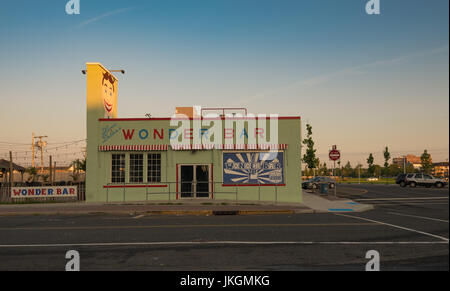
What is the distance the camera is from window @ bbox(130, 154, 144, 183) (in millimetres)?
21000

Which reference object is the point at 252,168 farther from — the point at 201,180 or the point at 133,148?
the point at 133,148

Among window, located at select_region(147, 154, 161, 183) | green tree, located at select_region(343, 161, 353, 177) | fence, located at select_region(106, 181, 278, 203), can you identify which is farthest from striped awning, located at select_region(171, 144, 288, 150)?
green tree, located at select_region(343, 161, 353, 177)

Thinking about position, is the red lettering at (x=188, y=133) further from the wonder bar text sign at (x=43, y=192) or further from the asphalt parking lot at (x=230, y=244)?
the asphalt parking lot at (x=230, y=244)

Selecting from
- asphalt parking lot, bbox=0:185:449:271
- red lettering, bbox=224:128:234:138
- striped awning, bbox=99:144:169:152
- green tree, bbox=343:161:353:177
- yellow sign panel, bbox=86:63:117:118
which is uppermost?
yellow sign panel, bbox=86:63:117:118

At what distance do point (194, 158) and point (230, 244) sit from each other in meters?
12.9

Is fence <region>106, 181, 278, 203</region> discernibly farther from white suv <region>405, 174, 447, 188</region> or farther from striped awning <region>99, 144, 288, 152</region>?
white suv <region>405, 174, 447, 188</region>

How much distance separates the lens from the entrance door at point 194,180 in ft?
68.6

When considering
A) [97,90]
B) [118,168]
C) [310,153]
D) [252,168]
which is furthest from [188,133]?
[310,153]

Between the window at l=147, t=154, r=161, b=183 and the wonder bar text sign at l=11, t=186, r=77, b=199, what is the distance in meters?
4.66

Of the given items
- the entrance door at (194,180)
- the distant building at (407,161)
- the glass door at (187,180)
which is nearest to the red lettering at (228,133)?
the entrance door at (194,180)

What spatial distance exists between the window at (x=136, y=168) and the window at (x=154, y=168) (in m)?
0.45
